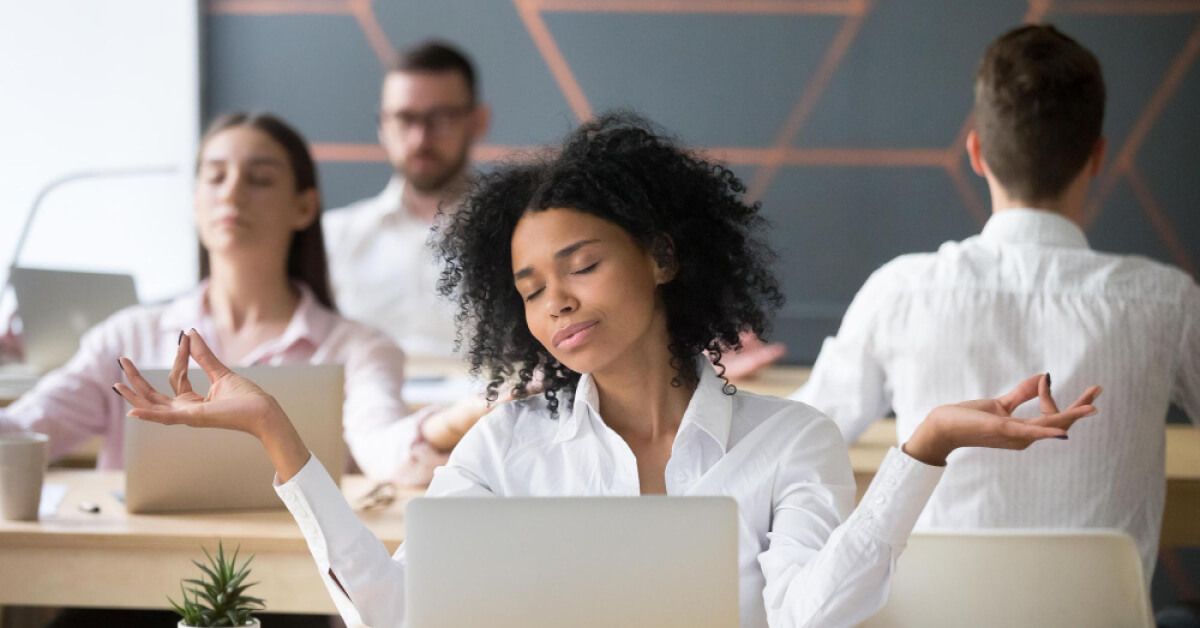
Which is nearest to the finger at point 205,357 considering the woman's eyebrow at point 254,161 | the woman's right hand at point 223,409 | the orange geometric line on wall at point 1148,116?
the woman's right hand at point 223,409

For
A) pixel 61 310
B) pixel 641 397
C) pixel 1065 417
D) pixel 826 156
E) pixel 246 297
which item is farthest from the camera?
pixel 826 156

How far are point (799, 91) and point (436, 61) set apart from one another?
1.16 metres

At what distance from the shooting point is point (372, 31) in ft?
16.9

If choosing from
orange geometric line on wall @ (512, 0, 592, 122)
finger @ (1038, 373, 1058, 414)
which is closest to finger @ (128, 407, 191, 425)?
finger @ (1038, 373, 1058, 414)

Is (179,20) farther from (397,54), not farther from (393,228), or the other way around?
(393,228)

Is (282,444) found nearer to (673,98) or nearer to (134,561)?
(134,561)

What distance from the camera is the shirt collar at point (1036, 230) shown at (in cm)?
243

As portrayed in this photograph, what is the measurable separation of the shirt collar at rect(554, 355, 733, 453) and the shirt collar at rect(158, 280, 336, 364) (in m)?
1.27

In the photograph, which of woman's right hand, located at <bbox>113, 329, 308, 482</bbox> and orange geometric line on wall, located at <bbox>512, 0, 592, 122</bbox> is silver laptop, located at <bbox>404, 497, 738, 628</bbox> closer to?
woman's right hand, located at <bbox>113, 329, 308, 482</bbox>

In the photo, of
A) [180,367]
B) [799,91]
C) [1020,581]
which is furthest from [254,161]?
[799,91]

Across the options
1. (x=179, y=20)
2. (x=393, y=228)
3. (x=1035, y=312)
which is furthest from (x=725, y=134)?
(x=1035, y=312)

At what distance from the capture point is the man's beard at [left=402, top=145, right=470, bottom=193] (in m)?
4.81

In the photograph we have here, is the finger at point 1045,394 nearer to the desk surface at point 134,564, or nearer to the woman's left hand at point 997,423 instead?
the woman's left hand at point 997,423

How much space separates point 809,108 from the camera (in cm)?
498
